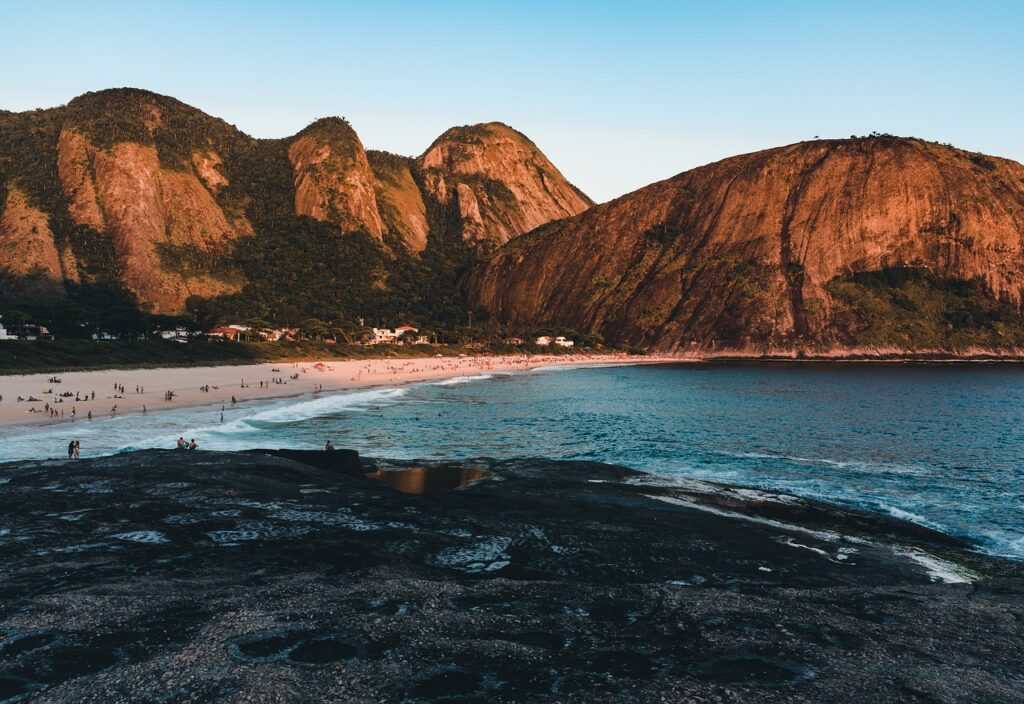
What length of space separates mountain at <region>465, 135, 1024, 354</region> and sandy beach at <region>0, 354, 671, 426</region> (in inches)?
3862

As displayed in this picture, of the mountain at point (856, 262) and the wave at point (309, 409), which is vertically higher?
the mountain at point (856, 262)

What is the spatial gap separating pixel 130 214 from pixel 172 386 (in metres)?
155

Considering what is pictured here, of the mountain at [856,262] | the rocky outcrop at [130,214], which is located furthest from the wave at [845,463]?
the rocky outcrop at [130,214]

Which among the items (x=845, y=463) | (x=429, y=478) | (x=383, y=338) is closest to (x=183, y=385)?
(x=429, y=478)

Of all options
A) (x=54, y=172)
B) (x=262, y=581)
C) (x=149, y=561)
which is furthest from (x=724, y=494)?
(x=54, y=172)

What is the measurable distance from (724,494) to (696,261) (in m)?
180

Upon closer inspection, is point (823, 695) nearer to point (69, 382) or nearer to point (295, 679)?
point (295, 679)

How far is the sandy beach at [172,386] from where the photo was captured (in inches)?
1761

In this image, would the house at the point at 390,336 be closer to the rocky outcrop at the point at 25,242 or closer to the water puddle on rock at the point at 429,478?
the rocky outcrop at the point at 25,242

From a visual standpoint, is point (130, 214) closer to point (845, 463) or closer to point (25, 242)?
point (25, 242)

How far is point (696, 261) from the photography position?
644 feet

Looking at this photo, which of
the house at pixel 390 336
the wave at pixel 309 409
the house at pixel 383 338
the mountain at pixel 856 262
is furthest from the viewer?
the mountain at pixel 856 262

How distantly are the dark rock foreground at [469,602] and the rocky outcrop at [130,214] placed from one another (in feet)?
592

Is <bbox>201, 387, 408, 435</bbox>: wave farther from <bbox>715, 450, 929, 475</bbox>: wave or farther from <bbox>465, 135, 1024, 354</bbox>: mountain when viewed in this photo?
<bbox>465, 135, 1024, 354</bbox>: mountain
